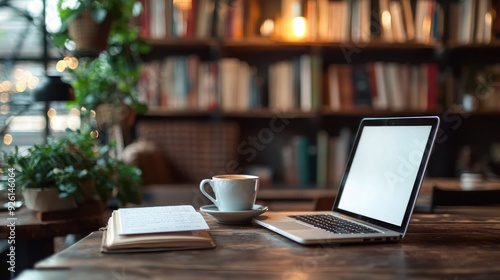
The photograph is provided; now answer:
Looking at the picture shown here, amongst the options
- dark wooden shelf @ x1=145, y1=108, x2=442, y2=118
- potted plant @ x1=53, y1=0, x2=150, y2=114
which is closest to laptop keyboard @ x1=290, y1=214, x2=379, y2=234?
potted plant @ x1=53, y1=0, x2=150, y2=114

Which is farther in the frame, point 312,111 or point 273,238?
point 312,111

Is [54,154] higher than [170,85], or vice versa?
[170,85]

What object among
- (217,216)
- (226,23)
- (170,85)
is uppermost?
(226,23)

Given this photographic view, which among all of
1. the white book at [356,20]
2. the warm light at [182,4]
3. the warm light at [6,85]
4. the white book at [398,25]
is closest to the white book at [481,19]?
the white book at [398,25]

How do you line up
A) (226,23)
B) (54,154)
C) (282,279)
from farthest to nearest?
(226,23) < (54,154) < (282,279)

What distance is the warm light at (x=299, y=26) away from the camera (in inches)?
124

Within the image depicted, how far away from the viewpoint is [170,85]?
3143 millimetres

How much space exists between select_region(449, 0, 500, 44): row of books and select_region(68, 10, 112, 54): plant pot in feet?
6.27

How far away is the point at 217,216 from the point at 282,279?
43 cm

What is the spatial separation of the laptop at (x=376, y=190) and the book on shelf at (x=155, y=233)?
168 millimetres

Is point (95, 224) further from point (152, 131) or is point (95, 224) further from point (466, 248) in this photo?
point (152, 131)

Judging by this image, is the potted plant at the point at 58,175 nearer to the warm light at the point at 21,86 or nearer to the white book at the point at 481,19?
the warm light at the point at 21,86

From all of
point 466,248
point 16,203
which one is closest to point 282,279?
point 466,248

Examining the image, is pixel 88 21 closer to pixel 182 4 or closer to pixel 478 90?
pixel 182 4
